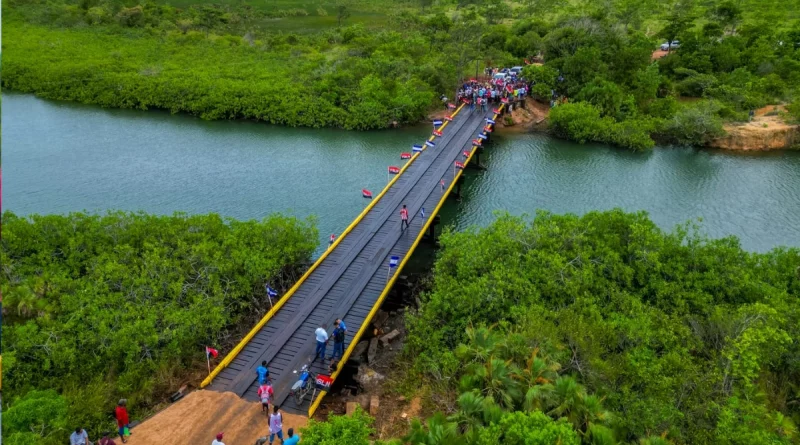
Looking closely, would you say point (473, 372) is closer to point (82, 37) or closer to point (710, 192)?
point (710, 192)

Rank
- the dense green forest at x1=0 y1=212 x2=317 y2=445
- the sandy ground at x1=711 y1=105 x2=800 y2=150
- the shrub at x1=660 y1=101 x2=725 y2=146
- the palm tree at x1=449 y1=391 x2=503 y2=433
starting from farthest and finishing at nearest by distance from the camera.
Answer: the sandy ground at x1=711 y1=105 x2=800 y2=150 < the shrub at x1=660 y1=101 x2=725 y2=146 < the dense green forest at x1=0 y1=212 x2=317 y2=445 < the palm tree at x1=449 y1=391 x2=503 y2=433

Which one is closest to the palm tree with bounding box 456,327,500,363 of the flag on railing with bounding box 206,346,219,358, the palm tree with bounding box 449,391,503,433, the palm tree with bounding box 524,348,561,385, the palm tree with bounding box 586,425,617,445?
the palm tree with bounding box 524,348,561,385

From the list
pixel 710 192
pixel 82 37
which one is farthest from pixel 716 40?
pixel 82 37

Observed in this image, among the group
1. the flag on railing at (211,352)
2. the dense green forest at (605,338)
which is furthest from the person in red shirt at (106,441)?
the dense green forest at (605,338)

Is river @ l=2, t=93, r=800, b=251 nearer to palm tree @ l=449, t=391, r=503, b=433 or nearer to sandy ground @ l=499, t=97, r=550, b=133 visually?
sandy ground @ l=499, t=97, r=550, b=133

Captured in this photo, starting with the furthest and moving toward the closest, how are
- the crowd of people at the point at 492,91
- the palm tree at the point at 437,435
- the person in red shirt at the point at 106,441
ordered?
1. the crowd of people at the point at 492,91
2. the person in red shirt at the point at 106,441
3. the palm tree at the point at 437,435

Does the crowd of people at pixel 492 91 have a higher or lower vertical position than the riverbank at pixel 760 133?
higher

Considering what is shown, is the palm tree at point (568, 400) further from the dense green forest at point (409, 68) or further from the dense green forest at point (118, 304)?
the dense green forest at point (409, 68)
